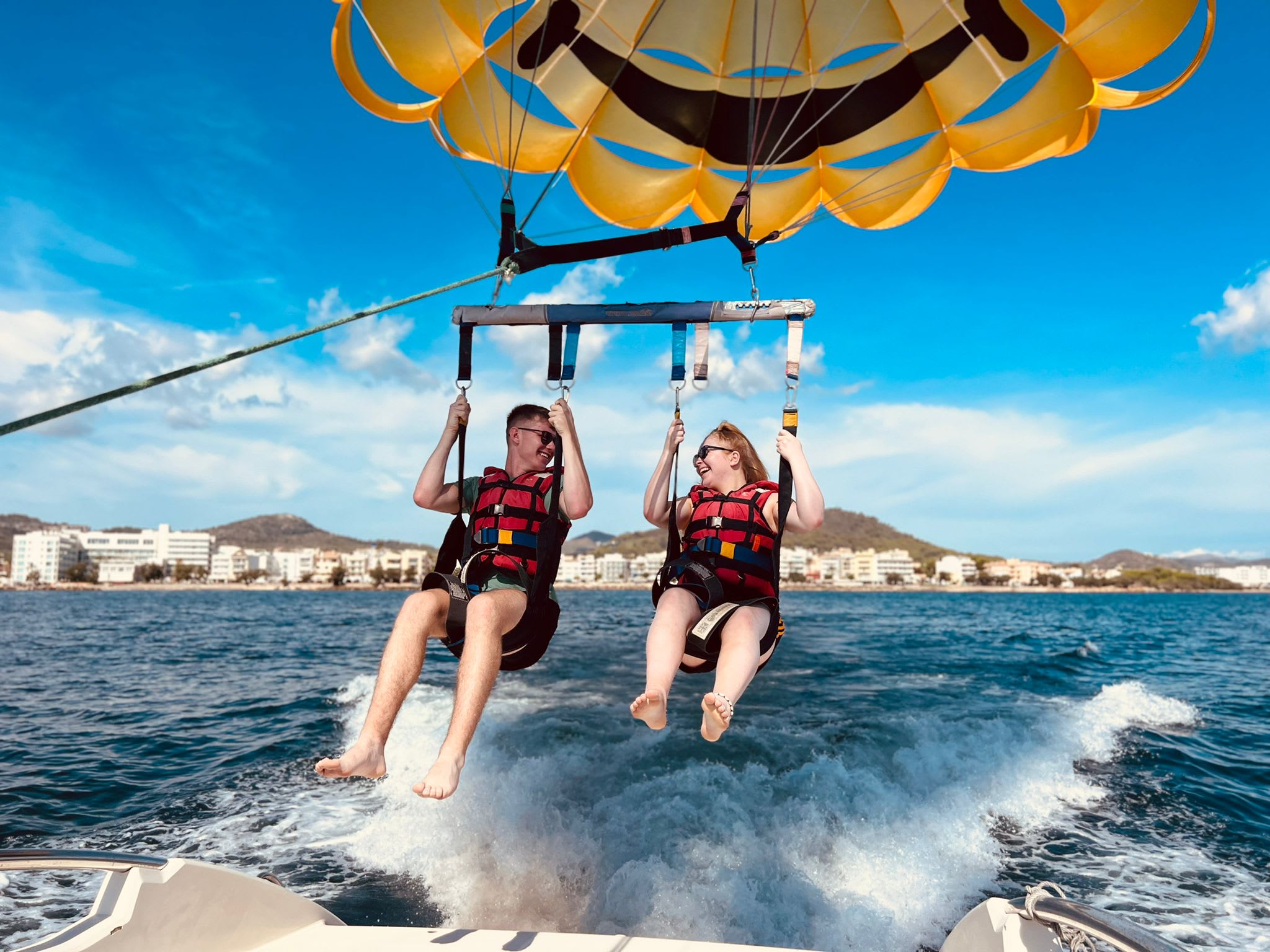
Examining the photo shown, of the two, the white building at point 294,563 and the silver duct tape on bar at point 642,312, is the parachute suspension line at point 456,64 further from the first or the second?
the white building at point 294,563

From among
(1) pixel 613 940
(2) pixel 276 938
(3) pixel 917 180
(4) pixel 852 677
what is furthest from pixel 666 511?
(4) pixel 852 677

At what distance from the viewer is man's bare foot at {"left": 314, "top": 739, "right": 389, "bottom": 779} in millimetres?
2660

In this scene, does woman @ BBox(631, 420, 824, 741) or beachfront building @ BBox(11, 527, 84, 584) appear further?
beachfront building @ BBox(11, 527, 84, 584)

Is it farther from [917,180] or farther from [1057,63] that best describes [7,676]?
[1057,63]

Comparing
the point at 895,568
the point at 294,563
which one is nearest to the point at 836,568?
the point at 895,568

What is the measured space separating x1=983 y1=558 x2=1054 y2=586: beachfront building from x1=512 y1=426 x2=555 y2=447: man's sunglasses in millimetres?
147325

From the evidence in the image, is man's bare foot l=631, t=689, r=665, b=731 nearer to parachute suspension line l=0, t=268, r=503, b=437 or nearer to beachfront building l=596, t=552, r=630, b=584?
parachute suspension line l=0, t=268, r=503, b=437

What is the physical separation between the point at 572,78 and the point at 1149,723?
36.4 feet

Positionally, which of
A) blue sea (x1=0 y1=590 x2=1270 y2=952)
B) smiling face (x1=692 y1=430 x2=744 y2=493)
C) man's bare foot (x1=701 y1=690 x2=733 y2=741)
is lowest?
blue sea (x1=0 y1=590 x2=1270 y2=952)

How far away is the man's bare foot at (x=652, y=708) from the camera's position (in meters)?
3.06

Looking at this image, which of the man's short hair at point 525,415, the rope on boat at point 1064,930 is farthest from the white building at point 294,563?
the rope on boat at point 1064,930

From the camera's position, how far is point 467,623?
3.26m

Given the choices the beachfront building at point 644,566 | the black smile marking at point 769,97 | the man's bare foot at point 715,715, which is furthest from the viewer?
the beachfront building at point 644,566

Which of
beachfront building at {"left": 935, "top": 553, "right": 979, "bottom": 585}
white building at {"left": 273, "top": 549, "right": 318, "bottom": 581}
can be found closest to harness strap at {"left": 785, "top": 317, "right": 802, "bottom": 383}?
white building at {"left": 273, "top": 549, "right": 318, "bottom": 581}
